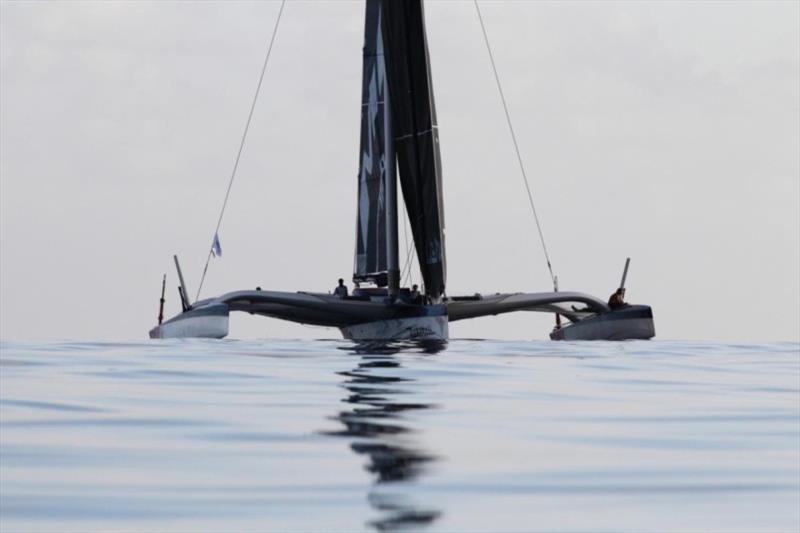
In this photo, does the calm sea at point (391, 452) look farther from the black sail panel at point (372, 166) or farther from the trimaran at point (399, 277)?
the black sail panel at point (372, 166)

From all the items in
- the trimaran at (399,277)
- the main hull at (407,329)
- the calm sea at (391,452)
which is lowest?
the calm sea at (391,452)

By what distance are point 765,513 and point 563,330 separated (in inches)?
1462

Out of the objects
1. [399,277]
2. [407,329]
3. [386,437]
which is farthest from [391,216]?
[386,437]

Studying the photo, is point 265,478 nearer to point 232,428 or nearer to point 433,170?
point 232,428

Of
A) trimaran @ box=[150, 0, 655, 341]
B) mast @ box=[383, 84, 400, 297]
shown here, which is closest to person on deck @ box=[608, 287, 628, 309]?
trimaran @ box=[150, 0, 655, 341]

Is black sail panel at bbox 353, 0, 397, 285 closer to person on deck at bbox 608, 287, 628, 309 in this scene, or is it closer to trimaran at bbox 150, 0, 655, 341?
trimaran at bbox 150, 0, 655, 341

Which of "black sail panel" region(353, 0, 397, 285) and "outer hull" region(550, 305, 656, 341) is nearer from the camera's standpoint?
"outer hull" region(550, 305, 656, 341)

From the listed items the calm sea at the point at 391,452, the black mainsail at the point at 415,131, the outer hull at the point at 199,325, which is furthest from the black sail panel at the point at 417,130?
the calm sea at the point at 391,452

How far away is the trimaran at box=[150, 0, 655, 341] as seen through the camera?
39.8m

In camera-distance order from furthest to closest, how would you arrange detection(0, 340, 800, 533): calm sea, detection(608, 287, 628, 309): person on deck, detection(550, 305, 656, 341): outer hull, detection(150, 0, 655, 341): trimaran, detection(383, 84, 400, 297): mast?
detection(608, 287, 628, 309): person on deck
detection(550, 305, 656, 341): outer hull
detection(383, 84, 400, 297): mast
detection(150, 0, 655, 341): trimaran
detection(0, 340, 800, 533): calm sea

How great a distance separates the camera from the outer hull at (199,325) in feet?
133

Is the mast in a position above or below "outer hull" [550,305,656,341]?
above

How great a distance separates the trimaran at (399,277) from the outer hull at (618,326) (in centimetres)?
3

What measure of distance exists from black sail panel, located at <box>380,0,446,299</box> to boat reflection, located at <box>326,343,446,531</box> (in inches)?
780
